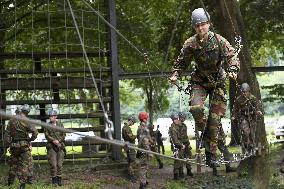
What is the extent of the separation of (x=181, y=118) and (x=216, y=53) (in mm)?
7936

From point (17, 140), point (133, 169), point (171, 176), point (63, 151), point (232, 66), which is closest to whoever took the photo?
point (232, 66)

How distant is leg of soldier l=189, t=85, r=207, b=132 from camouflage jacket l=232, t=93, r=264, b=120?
6.74 m

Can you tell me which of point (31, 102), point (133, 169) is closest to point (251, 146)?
point (133, 169)

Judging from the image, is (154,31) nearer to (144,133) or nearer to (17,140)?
(144,133)

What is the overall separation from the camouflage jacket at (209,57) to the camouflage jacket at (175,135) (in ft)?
24.5

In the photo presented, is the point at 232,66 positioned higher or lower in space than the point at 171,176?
higher

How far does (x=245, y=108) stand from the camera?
1411cm

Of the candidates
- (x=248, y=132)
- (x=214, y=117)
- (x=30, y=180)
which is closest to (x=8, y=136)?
(x=30, y=180)

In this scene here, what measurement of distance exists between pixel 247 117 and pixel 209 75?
7.61 meters

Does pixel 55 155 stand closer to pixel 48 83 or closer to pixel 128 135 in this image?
pixel 128 135

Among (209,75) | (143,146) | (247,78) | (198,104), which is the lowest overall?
(143,146)

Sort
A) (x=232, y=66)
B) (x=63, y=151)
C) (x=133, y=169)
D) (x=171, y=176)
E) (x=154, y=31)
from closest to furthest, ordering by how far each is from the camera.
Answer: (x=232, y=66) → (x=63, y=151) → (x=133, y=169) → (x=171, y=176) → (x=154, y=31)

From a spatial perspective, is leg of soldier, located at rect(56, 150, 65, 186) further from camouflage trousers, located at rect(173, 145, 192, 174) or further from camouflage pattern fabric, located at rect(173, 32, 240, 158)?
camouflage pattern fabric, located at rect(173, 32, 240, 158)

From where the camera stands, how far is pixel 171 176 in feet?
50.6
